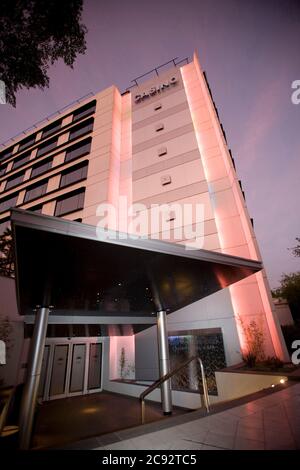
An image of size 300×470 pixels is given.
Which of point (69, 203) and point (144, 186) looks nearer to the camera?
point (144, 186)

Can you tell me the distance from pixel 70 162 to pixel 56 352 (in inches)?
574

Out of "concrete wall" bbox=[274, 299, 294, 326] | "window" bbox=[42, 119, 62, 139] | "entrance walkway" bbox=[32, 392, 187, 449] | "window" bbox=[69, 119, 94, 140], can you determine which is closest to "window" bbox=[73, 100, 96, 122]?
"window" bbox=[69, 119, 94, 140]

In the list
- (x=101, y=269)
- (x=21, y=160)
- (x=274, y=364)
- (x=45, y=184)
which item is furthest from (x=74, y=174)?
(x=274, y=364)

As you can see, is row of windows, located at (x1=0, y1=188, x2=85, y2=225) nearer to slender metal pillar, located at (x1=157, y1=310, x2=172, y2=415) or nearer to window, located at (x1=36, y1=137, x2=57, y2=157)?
window, located at (x1=36, y1=137, x2=57, y2=157)

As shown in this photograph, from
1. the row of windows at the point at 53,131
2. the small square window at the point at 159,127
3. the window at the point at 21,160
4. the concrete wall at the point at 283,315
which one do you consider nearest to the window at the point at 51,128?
the row of windows at the point at 53,131

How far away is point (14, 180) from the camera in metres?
23.1

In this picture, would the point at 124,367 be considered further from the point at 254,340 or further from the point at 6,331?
the point at 254,340

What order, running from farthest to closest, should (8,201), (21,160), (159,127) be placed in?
(21,160)
(8,201)
(159,127)

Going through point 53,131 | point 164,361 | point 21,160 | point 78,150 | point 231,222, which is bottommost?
point 164,361

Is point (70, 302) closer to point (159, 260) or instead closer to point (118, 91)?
point (159, 260)

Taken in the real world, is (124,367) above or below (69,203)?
below

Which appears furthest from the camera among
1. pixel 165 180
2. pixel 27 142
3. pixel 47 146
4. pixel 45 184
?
pixel 27 142

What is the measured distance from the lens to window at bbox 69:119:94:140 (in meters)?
20.1

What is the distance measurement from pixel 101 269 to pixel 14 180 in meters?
23.4
